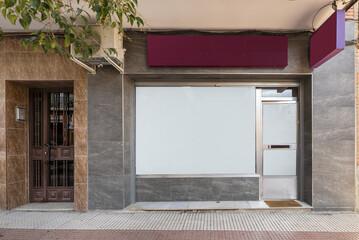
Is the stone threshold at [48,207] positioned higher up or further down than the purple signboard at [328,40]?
further down

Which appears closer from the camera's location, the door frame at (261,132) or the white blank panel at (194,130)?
the door frame at (261,132)

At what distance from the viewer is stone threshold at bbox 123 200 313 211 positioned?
17.8ft

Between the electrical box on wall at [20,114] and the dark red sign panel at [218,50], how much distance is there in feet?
10.8

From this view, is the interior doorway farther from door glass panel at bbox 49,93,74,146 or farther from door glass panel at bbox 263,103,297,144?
door glass panel at bbox 49,93,74,146

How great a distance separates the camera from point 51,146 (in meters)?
6.06

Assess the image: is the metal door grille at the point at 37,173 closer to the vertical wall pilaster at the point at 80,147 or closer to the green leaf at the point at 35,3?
the vertical wall pilaster at the point at 80,147

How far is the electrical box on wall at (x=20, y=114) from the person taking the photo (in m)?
5.73

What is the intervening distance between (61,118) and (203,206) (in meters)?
3.95

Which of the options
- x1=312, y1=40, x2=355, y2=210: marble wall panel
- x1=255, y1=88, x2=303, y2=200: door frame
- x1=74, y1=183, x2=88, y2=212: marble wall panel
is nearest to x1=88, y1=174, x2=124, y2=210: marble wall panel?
x1=74, y1=183, x2=88, y2=212: marble wall panel

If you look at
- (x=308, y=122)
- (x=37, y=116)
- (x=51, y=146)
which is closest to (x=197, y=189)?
(x=308, y=122)

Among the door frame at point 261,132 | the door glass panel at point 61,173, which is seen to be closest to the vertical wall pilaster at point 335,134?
the door frame at point 261,132

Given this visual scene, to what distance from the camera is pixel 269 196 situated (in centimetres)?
602

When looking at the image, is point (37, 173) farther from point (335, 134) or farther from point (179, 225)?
point (335, 134)

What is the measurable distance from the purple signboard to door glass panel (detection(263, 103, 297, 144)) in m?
1.15
